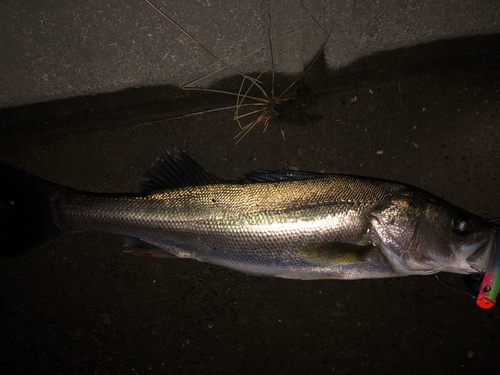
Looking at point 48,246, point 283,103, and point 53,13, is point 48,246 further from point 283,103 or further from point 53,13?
point 283,103

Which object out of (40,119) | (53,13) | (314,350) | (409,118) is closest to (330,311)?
(314,350)

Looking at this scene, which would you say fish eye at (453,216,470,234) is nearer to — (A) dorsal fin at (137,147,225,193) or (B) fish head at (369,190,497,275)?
(B) fish head at (369,190,497,275)

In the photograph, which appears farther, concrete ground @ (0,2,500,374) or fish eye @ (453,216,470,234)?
concrete ground @ (0,2,500,374)

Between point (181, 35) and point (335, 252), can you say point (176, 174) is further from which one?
point (335, 252)

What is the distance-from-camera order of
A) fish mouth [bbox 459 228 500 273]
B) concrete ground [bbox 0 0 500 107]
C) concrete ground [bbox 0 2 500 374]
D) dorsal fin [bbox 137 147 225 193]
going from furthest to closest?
concrete ground [bbox 0 2 500 374]
concrete ground [bbox 0 0 500 107]
dorsal fin [bbox 137 147 225 193]
fish mouth [bbox 459 228 500 273]

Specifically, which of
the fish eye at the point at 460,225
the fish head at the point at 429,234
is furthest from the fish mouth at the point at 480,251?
the fish eye at the point at 460,225

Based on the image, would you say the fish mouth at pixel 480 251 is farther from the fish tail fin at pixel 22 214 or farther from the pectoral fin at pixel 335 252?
the fish tail fin at pixel 22 214

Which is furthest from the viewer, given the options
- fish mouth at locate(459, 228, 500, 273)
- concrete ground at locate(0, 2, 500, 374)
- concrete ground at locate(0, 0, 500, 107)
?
concrete ground at locate(0, 2, 500, 374)

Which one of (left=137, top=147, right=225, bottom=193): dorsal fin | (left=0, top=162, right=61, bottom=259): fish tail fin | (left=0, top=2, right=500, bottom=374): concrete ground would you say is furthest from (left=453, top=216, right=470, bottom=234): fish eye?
(left=0, top=162, right=61, bottom=259): fish tail fin
